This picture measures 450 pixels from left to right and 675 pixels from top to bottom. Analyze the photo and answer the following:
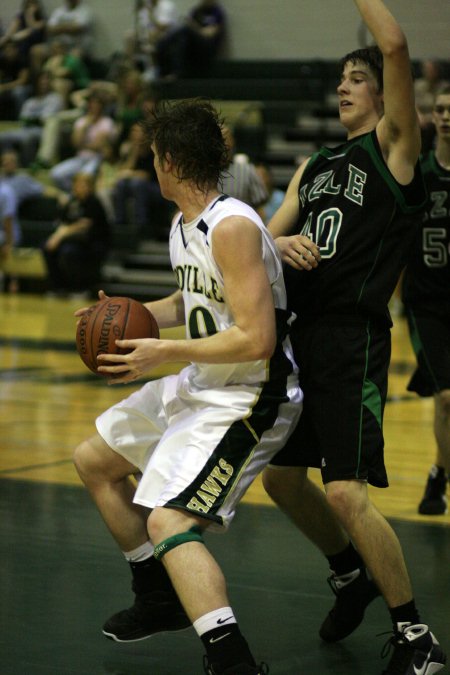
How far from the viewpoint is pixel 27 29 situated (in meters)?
18.4

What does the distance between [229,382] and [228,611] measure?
0.65 m

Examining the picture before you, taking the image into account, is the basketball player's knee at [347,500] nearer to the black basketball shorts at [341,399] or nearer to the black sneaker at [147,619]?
the black basketball shorts at [341,399]

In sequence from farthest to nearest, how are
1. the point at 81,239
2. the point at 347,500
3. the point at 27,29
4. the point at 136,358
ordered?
the point at 27,29, the point at 81,239, the point at 347,500, the point at 136,358

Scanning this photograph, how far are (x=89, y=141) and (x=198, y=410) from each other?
43.2 ft

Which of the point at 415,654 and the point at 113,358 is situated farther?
the point at 415,654

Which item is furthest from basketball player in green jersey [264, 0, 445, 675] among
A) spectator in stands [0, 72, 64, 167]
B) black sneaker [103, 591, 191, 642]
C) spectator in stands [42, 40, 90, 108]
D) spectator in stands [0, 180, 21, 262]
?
spectator in stands [42, 40, 90, 108]

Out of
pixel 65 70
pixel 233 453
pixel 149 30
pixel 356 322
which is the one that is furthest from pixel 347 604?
pixel 65 70

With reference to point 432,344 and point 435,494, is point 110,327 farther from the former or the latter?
point 435,494

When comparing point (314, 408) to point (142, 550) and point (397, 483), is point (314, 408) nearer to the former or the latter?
point (142, 550)

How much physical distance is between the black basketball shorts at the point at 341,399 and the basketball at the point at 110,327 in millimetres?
492

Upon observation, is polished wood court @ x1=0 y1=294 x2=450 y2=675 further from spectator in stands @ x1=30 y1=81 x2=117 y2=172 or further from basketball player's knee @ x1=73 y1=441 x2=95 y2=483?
spectator in stands @ x1=30 y1=81 x2=117 y2=172

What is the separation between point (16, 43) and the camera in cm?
1842

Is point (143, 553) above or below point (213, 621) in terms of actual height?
below

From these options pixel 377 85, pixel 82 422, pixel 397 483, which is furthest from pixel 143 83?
pixel 377 85
